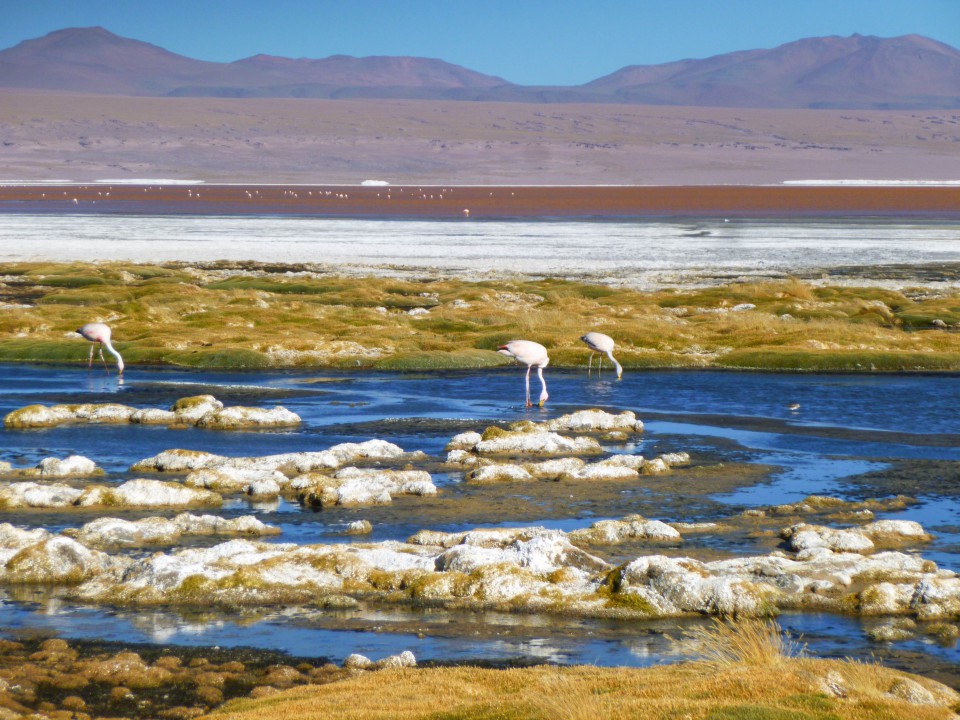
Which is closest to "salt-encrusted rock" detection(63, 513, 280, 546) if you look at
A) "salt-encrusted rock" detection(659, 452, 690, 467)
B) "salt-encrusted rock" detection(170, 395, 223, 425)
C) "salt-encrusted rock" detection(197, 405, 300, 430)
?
"salt-encrusted rock" detection(659, 452, 690, 467)

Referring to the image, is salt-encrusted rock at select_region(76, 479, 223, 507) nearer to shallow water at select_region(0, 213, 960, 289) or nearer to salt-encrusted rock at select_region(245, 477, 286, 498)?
salt-encrusted rock at select_region(245, 477, 286, 498)

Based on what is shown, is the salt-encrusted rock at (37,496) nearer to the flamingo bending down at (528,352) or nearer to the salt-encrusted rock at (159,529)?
the salt-encrusted rock at (159,529)

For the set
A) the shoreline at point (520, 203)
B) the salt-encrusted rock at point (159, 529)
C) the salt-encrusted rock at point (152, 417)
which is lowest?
the shoreline at point (520, 203)

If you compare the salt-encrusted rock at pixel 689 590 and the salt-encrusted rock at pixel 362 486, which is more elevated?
the salt-encrusted rock at pixel 689 590

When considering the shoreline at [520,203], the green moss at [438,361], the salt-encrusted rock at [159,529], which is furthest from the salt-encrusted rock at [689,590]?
the shoreline at [520,203]

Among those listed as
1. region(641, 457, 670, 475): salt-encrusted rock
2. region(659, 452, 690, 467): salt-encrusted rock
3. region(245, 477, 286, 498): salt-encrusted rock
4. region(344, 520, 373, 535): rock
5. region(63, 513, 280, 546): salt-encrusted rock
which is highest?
region(63, 513, 280, 546): salt-encrusted rock

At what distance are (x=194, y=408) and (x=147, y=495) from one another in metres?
8.18

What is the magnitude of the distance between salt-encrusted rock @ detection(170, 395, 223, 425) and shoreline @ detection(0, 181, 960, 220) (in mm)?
98783

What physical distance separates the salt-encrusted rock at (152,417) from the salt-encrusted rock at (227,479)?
6439mm

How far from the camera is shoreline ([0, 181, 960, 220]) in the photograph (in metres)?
135

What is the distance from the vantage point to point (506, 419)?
29.8 m

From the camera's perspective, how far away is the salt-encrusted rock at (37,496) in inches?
805

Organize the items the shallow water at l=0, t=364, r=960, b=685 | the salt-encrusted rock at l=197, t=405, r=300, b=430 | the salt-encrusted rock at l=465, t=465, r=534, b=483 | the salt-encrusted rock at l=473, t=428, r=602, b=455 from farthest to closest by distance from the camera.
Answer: the salt-encrusted rock at l=197, t=405, r=300, b=430
the salt-encrusted rock at l=473, t=428, r=602, b=455
the salt-encrusted rock at l=465, t=465, r=534, b=483
the shallow water at l=0, t=364, r=960, b=685

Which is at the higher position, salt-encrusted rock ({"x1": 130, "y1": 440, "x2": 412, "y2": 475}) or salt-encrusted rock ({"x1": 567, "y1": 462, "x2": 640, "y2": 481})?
A: salt-encrusted rock ({"x1": 130, "y1": 440, "x2": 412, "y2": 475})
